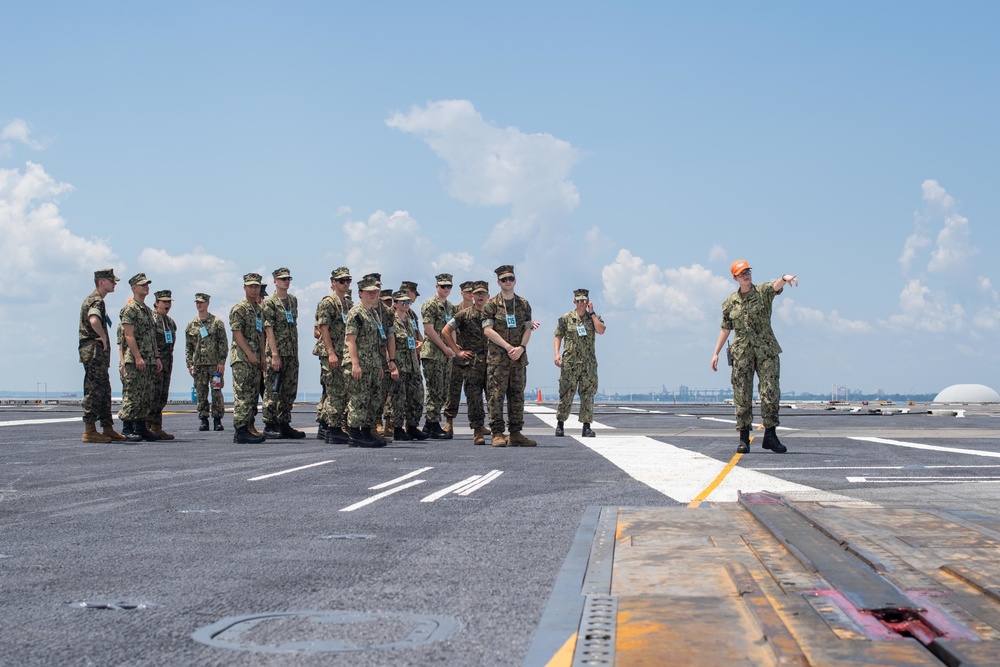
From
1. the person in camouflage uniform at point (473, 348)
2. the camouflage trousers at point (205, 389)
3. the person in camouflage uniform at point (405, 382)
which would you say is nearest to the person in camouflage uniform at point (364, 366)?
the person in camouflage uniform at point (473, 348)

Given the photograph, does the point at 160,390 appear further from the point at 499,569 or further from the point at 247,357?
the point at 499,569

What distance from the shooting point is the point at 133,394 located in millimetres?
14516

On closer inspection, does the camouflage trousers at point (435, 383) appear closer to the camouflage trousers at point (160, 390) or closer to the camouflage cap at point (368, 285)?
the camouflage cap at point (368, 285)

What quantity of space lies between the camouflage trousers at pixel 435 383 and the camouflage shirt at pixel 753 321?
191 inches

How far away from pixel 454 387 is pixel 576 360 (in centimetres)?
184

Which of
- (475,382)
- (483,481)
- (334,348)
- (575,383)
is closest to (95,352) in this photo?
(334,348)

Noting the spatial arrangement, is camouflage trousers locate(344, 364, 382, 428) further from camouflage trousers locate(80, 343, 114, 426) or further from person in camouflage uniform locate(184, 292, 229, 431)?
person in camouflage uniform locate(184, 292, 229, 431)

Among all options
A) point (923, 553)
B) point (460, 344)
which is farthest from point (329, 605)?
point (460, 344)

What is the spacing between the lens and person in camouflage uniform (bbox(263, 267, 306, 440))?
14445mm

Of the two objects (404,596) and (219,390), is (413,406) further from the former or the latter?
(404,596)

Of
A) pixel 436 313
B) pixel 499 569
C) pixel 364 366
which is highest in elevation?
pixel 436 313

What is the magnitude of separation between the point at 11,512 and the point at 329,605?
3762 mm

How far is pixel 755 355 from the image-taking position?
1180 cm

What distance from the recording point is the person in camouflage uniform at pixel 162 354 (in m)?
15.2
